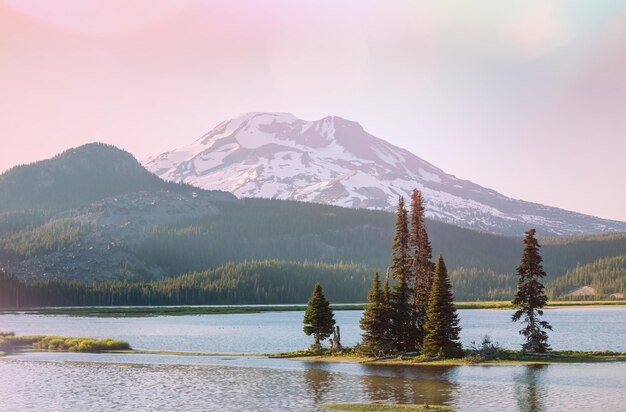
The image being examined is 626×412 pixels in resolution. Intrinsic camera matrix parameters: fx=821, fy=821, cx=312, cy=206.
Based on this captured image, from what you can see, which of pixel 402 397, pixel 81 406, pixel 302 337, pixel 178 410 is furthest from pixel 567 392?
pixel 302 337

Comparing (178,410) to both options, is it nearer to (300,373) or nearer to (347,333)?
(300,373)

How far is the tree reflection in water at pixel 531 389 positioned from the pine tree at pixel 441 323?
10.5 m

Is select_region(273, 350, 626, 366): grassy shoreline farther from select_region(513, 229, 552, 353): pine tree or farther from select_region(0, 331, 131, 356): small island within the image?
select_region(0, 331, 131, 356): small island

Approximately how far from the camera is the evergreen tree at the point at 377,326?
90.6 meters

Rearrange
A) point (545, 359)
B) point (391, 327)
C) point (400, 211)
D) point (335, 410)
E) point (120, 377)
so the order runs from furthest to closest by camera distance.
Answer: point (400, 211)
point (391, 327)
point (545, 359)
point (120, 377)
point (335, 410)

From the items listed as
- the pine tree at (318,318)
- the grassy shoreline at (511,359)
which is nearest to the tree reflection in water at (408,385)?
the grassy shoreline at (511,359)

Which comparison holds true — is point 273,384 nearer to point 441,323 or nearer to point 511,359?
point 441,323

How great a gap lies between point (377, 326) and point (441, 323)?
7.66m

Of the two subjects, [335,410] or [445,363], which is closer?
[335,410]

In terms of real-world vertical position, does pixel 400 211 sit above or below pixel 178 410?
above

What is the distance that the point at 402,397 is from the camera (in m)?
61.1

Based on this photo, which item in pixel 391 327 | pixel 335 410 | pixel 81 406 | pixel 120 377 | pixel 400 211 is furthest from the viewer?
pixel 400 211

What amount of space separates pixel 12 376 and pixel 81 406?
22175 mm

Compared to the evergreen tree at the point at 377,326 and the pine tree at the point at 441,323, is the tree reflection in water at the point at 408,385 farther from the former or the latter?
the evergreen tree at the point at 377,326
